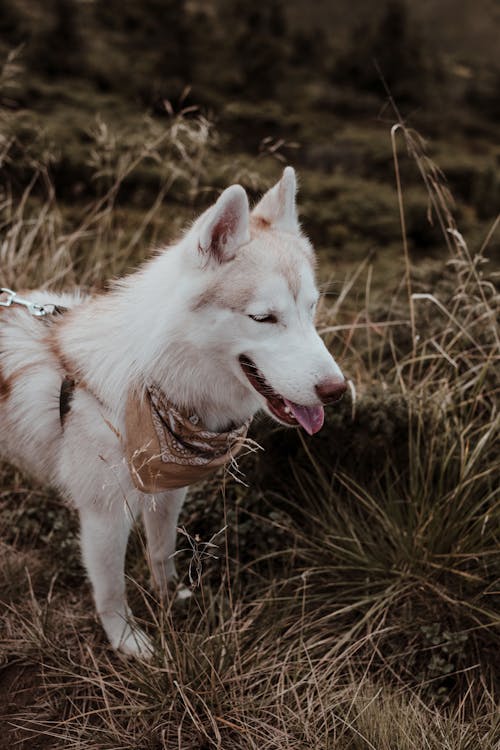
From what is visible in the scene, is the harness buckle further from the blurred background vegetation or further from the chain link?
the blurred background vegetation

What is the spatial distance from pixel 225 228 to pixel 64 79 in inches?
254

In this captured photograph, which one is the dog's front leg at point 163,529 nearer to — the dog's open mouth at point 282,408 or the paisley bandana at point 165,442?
the paisley bandana at point 165,442

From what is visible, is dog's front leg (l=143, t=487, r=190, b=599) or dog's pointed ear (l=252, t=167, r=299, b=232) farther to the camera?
dog's front leg (l=143, t=487, r=190, b=599)

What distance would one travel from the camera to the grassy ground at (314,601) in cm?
198

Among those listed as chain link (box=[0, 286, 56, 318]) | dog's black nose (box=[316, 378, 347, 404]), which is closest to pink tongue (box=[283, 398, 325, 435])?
dog's black nose (box=[316, 378, 347, 404])

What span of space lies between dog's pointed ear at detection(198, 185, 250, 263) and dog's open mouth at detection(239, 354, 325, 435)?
282mm

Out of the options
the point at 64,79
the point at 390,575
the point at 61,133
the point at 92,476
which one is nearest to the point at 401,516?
the point at 390,575

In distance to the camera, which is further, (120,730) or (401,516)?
(401,516)

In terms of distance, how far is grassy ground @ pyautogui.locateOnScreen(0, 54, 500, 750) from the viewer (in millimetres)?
1981

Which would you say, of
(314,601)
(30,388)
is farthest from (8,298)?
(314,601)

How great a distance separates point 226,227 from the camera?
1850 millimetres

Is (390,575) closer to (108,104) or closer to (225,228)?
(225,228)

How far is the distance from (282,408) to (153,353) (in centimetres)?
38

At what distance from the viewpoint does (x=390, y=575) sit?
2445mm
